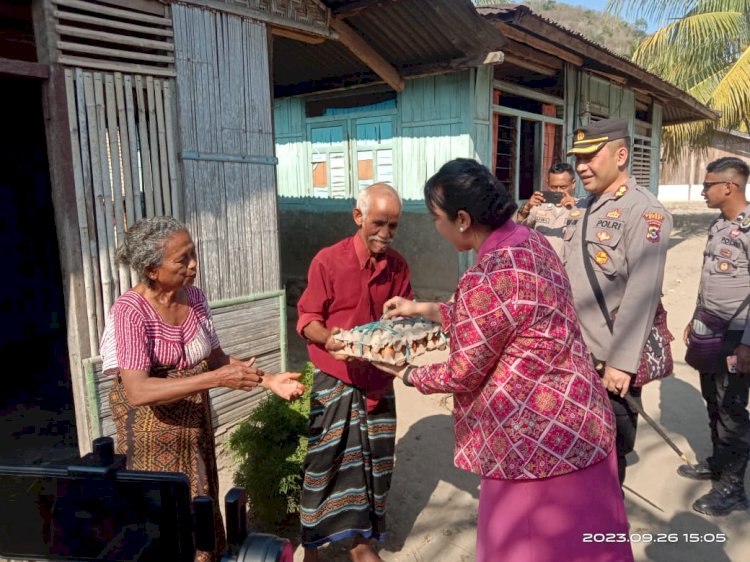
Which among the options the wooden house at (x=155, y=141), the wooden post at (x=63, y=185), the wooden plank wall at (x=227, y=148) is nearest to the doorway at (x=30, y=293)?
the wooden house at (x=155, y=141)

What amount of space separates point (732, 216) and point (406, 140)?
17.6ft

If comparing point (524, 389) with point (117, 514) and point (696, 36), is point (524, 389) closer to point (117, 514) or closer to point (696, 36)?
point (117, 514)

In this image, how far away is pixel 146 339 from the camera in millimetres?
1930

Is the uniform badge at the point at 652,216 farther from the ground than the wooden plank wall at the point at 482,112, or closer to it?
closer to it

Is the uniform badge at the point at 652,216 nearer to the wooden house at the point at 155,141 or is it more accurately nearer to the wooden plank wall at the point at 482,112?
the wooden house at the point at 155,141

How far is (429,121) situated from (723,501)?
5.98 m

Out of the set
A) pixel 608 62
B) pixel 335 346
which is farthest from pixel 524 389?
pixel 608 62

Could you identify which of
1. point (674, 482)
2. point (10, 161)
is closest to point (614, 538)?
point (674, 482)

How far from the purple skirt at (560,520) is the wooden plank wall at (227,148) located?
2966 millimetres

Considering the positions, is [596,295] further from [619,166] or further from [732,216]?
[732,216]

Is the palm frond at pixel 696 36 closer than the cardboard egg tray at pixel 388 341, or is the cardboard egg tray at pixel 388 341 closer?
the cardboard egg tray at pixel 388 341

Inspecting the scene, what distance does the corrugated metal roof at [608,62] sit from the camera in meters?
6.13

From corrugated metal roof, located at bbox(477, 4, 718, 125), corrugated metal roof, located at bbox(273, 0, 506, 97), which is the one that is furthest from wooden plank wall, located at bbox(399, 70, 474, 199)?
corrugated metal roof, located at bbox(477, 4, 718, 125)

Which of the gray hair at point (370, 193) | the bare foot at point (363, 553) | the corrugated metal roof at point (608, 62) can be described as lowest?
the bare foot at point (363, 553)
